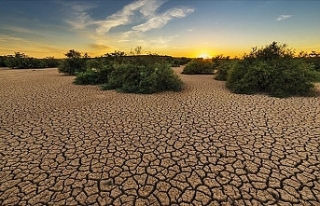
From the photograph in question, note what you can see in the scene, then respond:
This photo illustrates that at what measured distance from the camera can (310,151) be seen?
3488 mm

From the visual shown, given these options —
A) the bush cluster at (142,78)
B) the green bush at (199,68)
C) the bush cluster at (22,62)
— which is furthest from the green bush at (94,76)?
the bush cluster at (22,62)

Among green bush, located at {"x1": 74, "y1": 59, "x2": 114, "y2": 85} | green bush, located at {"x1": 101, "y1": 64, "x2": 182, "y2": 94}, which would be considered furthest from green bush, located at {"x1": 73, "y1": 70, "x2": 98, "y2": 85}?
green bush, located at {"x1": 101, "y1": 64, "x2": 182, "y2": 94}

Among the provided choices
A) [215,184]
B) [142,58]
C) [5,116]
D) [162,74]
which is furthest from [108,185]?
[142,58]

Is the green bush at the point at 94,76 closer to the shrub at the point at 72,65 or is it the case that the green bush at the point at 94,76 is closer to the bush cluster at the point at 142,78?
the bush cluster at the point at 142,78

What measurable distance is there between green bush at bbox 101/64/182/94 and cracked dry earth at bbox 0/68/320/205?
11.0 ft

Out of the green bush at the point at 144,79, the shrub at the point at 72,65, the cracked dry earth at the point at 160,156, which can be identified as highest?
the shrub at the point at 72,65

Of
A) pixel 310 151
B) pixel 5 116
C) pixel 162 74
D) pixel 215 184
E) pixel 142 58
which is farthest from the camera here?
pixel 142 58

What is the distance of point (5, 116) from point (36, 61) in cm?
3022

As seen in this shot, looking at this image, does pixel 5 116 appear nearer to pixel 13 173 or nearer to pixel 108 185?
pixel 13 173

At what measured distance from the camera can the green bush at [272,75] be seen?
8492 mm

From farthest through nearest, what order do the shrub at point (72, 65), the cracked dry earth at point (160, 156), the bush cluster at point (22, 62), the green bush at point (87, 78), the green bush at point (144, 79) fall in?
the bush cluster at point (22, 62)
the shrub at point (72, 65)
the green bush at point (87, 78)
the green bush at point (144, 79)
the cracked dry earth at point (160, 156)

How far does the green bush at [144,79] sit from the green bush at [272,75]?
3.20 meters

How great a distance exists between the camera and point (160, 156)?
340 cm

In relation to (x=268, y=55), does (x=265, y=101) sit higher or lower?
lower
